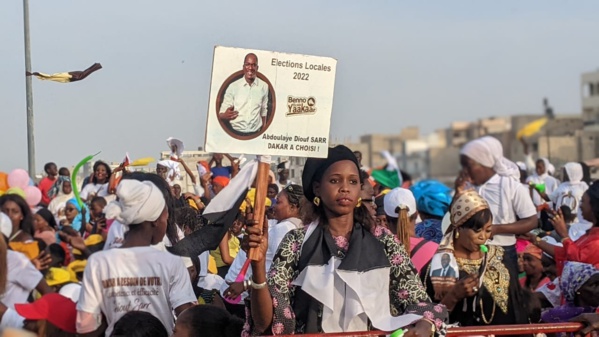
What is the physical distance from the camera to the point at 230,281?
316 inches

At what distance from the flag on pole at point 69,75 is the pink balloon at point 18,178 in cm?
169

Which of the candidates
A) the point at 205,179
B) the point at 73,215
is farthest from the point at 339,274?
the point at 73,215

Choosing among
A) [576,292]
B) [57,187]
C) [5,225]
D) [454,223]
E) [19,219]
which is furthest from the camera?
[57,187]

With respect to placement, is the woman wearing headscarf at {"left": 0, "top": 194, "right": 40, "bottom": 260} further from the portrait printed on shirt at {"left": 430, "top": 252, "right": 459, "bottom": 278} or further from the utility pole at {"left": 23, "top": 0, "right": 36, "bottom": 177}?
the portrait printed on shirt at {"left": 430, "top": 252, "right": 459, "bottom": 278}

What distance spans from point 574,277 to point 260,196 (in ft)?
8.80

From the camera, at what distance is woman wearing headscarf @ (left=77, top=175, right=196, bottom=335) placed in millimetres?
5230

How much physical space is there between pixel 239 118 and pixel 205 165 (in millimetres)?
7068

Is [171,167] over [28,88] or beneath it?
beneath

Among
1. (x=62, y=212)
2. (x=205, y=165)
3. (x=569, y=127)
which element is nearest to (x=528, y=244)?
(x=205, y=165)

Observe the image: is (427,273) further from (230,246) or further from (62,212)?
(62,212)

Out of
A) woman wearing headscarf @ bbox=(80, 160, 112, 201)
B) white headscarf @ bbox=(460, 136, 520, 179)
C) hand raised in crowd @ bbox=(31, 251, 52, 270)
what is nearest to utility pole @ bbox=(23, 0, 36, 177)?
hand raised in crowd @ bbox=(31, 251, 52, 270)

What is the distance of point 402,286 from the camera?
5148mm

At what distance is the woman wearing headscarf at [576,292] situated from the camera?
21.0ft

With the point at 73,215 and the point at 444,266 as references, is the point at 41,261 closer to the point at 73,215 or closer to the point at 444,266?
the point at 444,266
